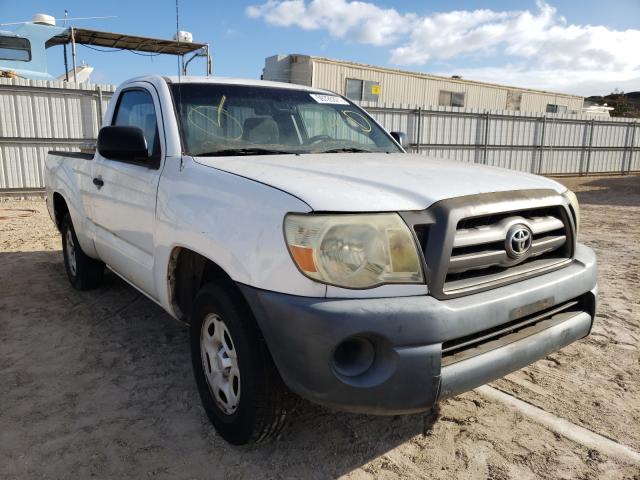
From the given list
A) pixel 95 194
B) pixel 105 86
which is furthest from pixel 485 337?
pixel 105 86

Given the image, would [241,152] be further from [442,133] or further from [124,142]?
[442,133]

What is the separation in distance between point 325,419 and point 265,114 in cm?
188

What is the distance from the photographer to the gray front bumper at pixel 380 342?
1828mm

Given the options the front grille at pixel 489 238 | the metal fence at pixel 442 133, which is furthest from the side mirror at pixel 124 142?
the metal fence at pixel 442 133

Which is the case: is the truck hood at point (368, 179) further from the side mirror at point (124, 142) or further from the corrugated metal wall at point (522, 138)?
the corrugated metal wall at point (522, 138)

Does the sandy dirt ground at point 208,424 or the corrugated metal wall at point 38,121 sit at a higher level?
the corrugated metal wall at point 38,121

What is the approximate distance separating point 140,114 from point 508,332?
270cm

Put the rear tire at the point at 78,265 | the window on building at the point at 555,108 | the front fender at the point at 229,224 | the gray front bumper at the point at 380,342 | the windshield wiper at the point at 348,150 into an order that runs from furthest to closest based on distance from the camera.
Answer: the window on building at the point at 555,108
the rear tire at the point at 78,265
the windshield wiper at the point at 348,150
the front fender at the point at 229,224
the gray front bumper at the point at 380,342

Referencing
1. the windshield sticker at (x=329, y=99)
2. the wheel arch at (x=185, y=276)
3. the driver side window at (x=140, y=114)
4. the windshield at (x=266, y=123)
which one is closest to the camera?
the wheel arch at (x=185, y=276)

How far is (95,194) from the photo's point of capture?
12.6 ft

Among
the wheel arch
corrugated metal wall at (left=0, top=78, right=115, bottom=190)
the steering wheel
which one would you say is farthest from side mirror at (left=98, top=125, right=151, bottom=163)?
corrugated metal wall at (left=0, top=78, right=115, bottom=190)

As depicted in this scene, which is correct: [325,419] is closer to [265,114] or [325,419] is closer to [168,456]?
[168,456]

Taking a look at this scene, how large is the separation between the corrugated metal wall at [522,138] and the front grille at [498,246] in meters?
12.4

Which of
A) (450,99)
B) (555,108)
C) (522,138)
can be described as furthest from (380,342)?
(555,108)
